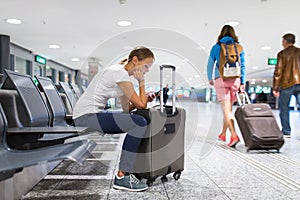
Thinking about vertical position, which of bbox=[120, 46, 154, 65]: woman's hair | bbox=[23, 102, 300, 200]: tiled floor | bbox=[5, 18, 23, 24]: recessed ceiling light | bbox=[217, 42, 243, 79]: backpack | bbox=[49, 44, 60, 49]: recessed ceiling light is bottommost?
bbox=[23, 102, 300, 200]: tiled floor

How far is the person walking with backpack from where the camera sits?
3.42 m

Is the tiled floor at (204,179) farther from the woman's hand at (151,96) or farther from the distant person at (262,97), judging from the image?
the distant person at (262,97)

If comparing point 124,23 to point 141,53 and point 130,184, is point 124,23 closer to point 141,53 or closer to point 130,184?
point 141,53

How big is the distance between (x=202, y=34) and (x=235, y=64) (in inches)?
162

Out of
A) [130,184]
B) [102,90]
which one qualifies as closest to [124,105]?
[102,90]

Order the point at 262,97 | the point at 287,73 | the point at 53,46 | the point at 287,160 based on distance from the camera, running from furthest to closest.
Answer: the point at 262,97, the point at 53,46, the point at 287,73, the point at 287,160

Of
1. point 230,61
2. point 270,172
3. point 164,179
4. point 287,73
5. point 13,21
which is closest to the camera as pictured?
point 164,179

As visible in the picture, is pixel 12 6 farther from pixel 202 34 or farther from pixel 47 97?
pixel 202 34

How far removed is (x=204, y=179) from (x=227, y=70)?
1.73 m

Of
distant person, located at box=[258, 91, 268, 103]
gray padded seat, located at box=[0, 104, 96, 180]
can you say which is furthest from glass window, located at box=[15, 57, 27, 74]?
distant person, located at box=[258, 91, 268, 103]

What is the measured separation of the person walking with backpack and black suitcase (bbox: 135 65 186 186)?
157 centimetres

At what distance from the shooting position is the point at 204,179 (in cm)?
206

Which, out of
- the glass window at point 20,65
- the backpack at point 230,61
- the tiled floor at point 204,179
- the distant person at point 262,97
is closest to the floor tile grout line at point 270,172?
the tiled floor at point 204,179

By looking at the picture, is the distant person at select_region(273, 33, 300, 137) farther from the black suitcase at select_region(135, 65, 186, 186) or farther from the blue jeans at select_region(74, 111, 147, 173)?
the blue jeans at select_region(74, 111, 147, 173)
